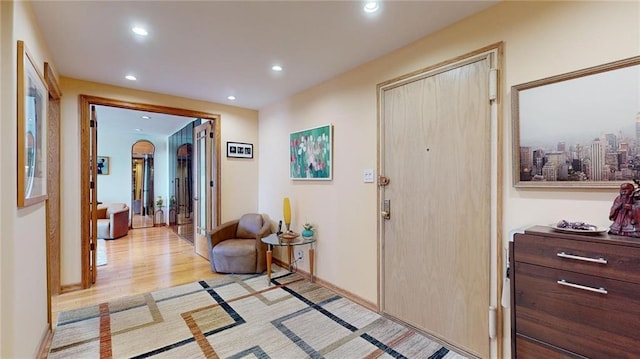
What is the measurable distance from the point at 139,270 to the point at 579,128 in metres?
4.80

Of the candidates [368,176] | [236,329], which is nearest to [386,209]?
[368,176]

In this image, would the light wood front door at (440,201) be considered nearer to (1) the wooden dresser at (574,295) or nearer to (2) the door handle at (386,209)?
(2) the door handle at (386,209)

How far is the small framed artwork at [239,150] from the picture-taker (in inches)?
171

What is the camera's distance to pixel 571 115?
155cm

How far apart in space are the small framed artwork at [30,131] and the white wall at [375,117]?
7.95 feet

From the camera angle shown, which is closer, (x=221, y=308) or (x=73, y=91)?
(x=221, y=308)

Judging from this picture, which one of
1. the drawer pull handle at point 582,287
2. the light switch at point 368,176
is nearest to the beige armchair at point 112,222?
the light switch at point 368,176

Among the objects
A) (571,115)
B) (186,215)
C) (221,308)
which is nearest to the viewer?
(571,115)

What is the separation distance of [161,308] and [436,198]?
9.03 ft

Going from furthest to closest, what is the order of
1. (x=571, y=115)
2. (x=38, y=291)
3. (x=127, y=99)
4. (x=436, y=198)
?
(x=127, y=99), (x=436, y=198), (x=38, y=291), (x=571, y=115)

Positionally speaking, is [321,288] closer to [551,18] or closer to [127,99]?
[551,18]

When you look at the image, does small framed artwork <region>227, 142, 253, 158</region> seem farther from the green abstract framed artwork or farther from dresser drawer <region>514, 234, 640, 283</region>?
dresser drawer <region>514, 234, 640, 283</region>

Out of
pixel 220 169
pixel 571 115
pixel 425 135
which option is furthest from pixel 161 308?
pixel 571 115

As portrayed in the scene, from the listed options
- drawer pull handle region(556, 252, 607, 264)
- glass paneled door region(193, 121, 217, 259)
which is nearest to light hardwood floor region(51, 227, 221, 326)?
glass paneled door region(193, 121, 217, 259)
